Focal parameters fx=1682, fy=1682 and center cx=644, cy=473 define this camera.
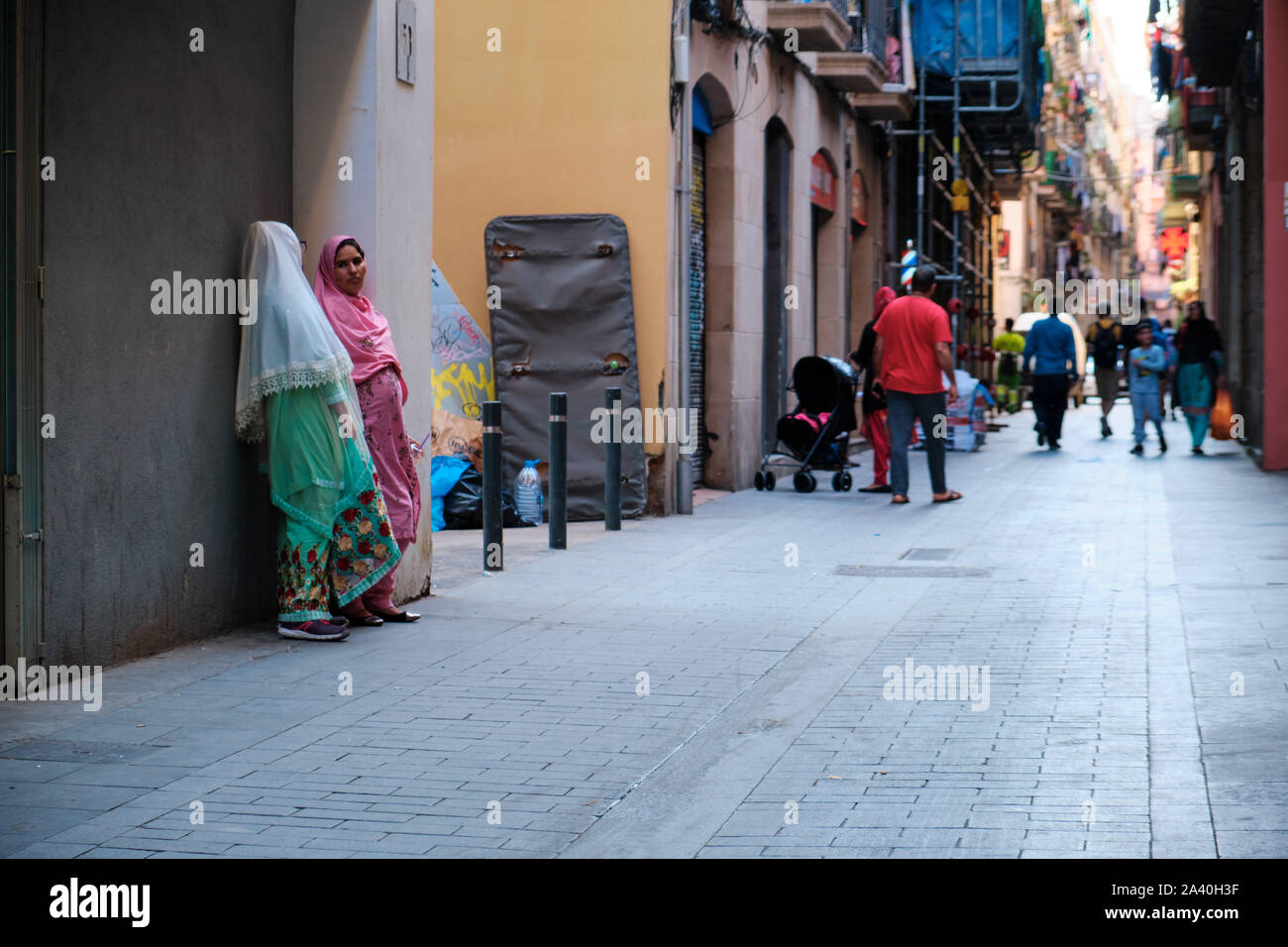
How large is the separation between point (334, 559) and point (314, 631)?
390 millimetres

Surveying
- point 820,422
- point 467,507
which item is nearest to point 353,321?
point 467,507

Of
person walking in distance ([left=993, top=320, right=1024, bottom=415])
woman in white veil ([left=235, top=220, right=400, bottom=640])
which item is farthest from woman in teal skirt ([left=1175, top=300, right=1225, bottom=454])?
woman in white veil ([left=235, top=220, right=400, bottom=640])

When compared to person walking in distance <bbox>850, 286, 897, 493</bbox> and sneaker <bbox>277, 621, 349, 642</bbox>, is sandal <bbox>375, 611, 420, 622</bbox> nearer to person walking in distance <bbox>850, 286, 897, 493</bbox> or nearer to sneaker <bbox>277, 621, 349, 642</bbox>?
sneaker <bbox>277, 621, 349, 642</bbox>

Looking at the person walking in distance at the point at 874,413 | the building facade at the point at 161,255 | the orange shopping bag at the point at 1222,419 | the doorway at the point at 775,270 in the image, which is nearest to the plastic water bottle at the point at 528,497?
the person walking in distance at the point at 874,413

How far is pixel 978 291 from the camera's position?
4216cm

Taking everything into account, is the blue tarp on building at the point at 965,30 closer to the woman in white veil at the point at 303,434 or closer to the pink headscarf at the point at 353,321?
the pink headscarf at the point at 353,321

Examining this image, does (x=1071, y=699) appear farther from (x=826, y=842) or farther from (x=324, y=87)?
(x=324, y=87)

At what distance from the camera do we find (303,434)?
25.6 feet

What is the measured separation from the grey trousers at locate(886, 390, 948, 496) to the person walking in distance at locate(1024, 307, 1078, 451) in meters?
8.04

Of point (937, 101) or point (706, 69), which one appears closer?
point (706, 69)

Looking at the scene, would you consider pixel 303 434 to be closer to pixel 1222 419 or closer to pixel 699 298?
pixel 699 298

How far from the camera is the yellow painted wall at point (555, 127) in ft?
46.3

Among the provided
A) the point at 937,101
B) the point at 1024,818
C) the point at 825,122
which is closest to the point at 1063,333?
the point at 825,122
